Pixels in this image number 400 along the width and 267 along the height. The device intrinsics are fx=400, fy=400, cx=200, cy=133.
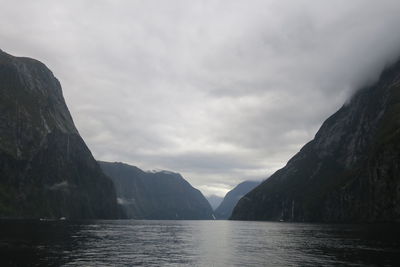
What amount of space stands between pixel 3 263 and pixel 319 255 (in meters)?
50.8

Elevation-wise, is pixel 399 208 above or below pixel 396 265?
above

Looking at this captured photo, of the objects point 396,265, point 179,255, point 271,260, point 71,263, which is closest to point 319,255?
point 271,260

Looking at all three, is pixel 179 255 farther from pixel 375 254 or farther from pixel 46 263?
pixel 375 254

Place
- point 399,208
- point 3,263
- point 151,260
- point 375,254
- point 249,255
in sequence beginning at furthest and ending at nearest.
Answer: point 399,208
point 249,255
point 375,254
point 151,260
point 3,263

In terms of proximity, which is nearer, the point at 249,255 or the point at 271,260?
the point at 271,260

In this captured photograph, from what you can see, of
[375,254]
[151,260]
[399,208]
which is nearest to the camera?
[151,260]

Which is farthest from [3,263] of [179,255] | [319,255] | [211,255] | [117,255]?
[319,255]

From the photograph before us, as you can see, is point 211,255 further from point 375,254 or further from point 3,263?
→ point 3,263

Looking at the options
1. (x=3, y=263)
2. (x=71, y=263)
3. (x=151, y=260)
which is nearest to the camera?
(x=3, y=263)

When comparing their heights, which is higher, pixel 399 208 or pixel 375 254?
pixel 399 208

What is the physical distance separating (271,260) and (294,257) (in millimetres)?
6319

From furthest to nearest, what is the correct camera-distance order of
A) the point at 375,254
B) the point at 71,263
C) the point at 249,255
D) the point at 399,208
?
the point at 399,208, the point at 249,255, the point at 375,254, the point at 71,263

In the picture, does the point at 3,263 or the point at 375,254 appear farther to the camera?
the point at 375,254

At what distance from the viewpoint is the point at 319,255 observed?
2803 inches
